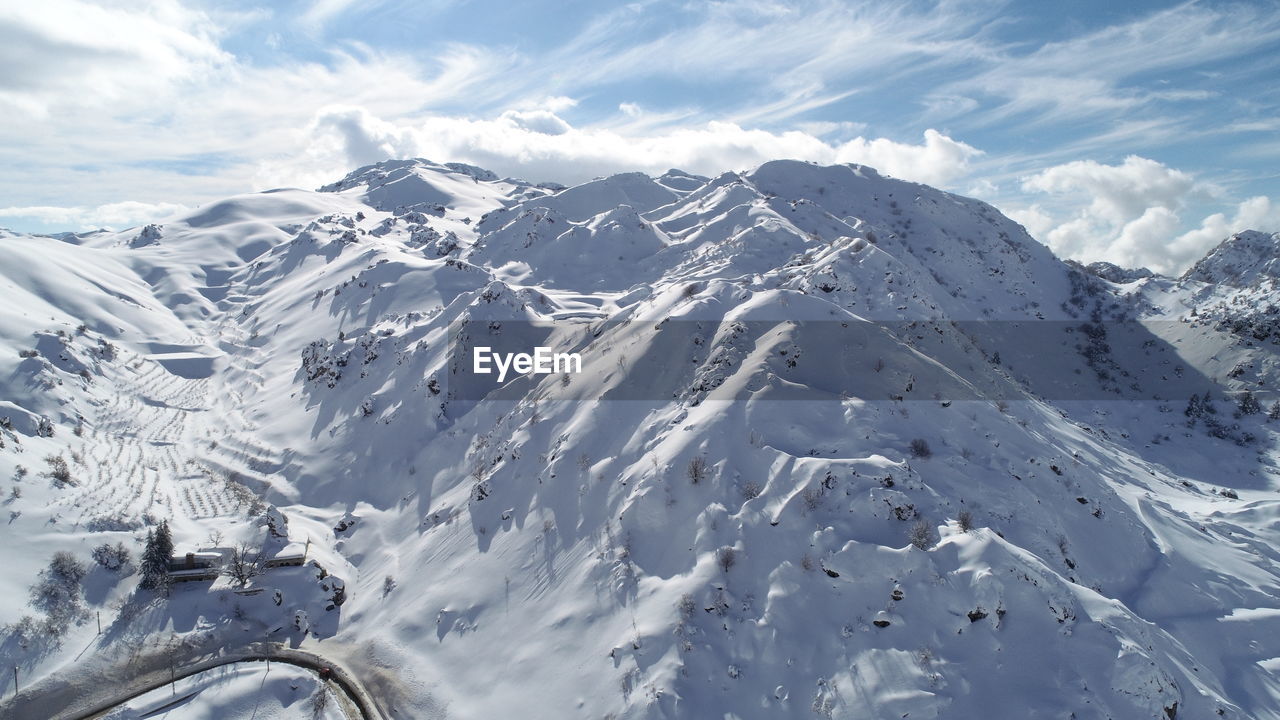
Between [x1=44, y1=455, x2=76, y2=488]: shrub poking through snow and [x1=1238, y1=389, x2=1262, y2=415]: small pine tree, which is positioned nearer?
[x1=44, y1=455, x2=76, y2=488]: shrub poking through snow

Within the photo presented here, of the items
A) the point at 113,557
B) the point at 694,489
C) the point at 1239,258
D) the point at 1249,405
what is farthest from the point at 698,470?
the point at 1239,258

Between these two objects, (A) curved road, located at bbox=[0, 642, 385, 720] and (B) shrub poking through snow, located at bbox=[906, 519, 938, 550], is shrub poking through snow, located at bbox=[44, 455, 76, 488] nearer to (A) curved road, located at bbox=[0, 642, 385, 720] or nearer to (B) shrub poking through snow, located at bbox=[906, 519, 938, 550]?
(A) curved road, located at bbox=[0, 642, 385, 720]

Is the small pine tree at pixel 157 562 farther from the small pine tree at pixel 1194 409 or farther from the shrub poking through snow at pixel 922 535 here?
the small pine tree at pixel 1194 409

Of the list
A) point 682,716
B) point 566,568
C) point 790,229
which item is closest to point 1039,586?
point 682,716

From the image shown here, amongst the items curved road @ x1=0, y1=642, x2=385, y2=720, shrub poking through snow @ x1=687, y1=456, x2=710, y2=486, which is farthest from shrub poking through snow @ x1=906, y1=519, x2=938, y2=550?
curved road @ x1=0, y1=642, x2=385, y2=720

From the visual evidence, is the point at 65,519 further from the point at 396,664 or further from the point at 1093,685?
the point at 1093,685

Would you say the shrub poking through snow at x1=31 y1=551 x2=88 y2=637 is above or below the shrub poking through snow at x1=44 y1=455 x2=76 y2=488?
below
